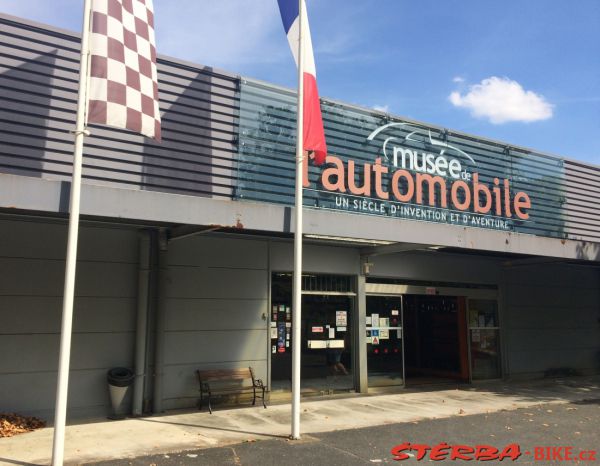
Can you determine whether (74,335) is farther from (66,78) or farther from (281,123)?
(281,123)

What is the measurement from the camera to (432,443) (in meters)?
7.02

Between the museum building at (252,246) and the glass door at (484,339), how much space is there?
0.05m

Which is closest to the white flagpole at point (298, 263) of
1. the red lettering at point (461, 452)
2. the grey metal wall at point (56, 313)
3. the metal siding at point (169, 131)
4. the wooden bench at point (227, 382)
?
the red lettering at point (461, 452)

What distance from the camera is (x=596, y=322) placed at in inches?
605

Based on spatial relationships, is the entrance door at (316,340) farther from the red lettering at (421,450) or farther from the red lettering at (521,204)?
the red lettering at (521,204)

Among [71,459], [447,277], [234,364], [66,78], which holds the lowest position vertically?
[71,459]

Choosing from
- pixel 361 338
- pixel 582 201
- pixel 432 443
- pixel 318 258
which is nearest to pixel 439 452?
pixel 432 443

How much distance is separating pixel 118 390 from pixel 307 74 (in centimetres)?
561

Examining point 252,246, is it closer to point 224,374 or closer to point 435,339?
point 224,374

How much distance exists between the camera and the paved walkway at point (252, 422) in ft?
21.3

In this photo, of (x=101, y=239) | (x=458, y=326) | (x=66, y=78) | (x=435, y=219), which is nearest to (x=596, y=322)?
(x=458, y=326)

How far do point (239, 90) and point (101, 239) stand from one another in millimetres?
3723

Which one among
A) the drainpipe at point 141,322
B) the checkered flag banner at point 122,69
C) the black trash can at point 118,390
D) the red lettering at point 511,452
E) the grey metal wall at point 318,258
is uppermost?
the checkered flag banner at point 122,69

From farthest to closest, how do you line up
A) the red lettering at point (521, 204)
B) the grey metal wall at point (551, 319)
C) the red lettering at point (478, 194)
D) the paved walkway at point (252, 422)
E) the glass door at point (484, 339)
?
the red lettering at point (521, 204), the grey metal wall at point (551, 319), the red lettering at point (478, 194), the glass door at point (484, 339), the paved walkway at point (252, 422)
